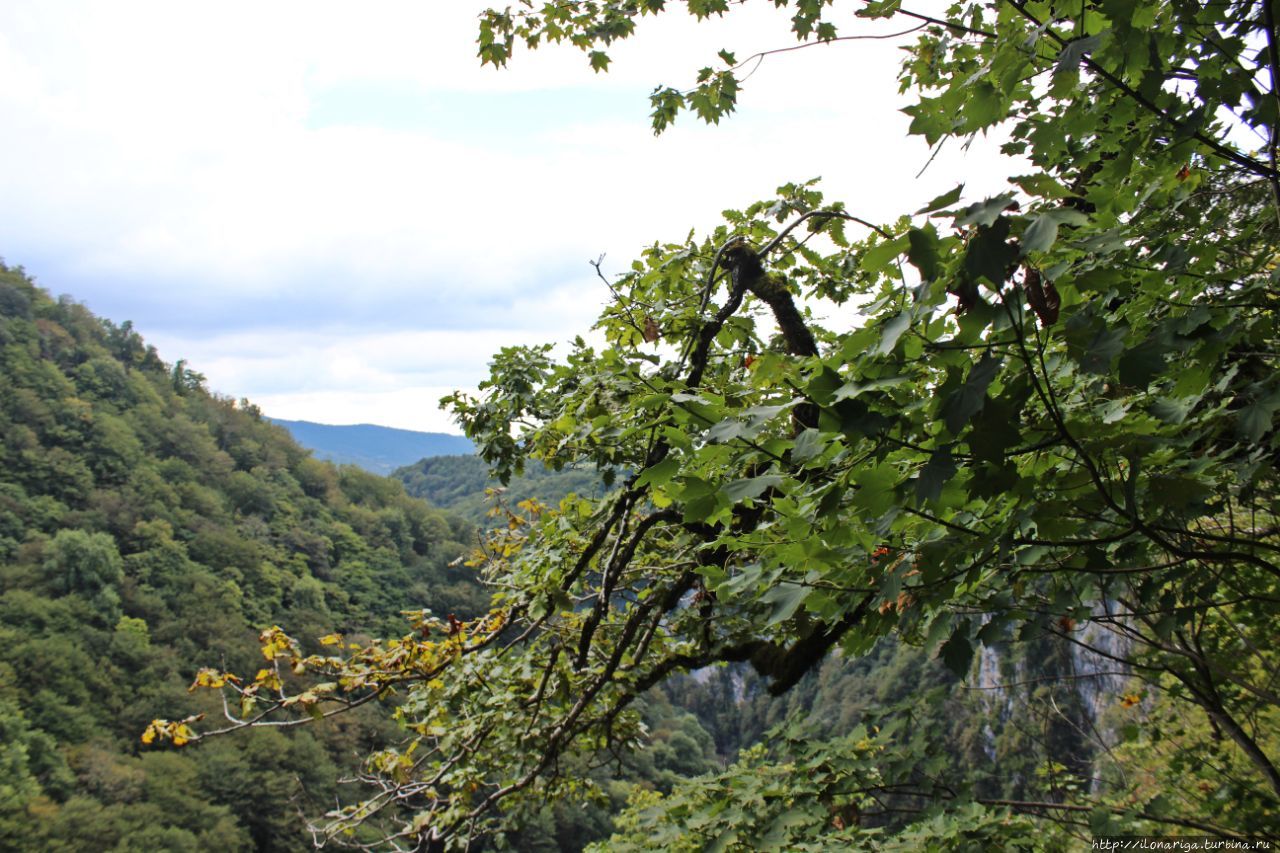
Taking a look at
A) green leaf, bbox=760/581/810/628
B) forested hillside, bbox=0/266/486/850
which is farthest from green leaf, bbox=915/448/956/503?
forested hillside, bbox=0/266/486/850

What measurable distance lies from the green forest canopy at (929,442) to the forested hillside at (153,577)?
26.8 m

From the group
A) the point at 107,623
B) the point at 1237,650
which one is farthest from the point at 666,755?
the point at 107,623

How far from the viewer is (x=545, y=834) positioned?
34.6m

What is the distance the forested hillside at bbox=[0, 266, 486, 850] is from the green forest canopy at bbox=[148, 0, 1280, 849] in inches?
1056

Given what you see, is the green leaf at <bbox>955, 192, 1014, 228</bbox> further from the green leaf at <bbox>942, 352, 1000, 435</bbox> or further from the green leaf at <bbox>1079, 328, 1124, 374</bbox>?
the green leaf at <bbox>1079, 328, 1124, 374</bbox>

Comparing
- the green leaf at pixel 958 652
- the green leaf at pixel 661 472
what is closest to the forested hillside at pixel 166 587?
the green leaf at pixel 958 652

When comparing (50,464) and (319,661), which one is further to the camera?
(50,464)

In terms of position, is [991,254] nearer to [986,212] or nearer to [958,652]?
[986,212]

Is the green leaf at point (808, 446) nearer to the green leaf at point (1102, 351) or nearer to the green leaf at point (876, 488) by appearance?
the green leaf at point (876, 488)

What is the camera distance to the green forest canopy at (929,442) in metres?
1.17

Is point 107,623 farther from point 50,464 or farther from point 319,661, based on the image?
point 319,661

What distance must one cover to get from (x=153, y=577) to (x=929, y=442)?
61.4 m

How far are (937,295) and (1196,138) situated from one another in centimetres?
99

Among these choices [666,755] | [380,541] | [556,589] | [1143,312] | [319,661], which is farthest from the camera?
[380,541]
